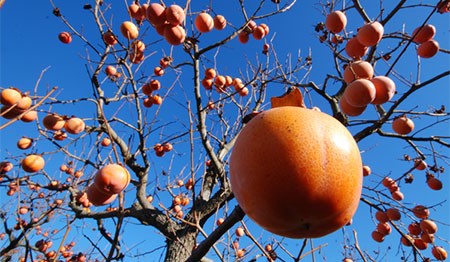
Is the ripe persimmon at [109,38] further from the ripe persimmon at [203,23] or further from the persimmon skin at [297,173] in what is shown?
the persimmon skin at [297,173]

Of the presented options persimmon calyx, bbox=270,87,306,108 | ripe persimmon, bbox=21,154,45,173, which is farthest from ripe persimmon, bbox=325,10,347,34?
ripe persimmon, bbox=21,154,45,173

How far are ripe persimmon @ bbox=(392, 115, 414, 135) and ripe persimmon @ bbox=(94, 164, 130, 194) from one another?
2.22 meters

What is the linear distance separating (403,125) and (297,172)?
7.08 feet

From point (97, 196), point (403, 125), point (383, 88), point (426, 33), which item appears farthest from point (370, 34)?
point (97, 196)

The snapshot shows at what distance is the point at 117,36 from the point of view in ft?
10.5

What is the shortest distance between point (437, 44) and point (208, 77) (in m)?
2.51

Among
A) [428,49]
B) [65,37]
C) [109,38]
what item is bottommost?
[428,49]

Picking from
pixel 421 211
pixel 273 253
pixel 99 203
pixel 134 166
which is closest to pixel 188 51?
pixel 134 166

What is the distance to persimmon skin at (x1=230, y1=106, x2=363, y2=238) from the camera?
788 millimetres

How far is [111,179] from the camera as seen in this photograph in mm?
1679

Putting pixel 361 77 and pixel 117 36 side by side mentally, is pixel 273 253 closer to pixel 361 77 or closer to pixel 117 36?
pixel 361 77

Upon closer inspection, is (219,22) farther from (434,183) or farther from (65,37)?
(434,183)

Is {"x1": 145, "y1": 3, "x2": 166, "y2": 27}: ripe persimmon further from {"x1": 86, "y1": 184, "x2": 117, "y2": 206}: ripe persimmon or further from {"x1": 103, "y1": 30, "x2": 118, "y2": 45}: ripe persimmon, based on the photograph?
{"x1": 86, "y1": 184, "x2": 117, "y2": 206}: ripe persimmon

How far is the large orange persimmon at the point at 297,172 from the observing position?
0.79 metres
